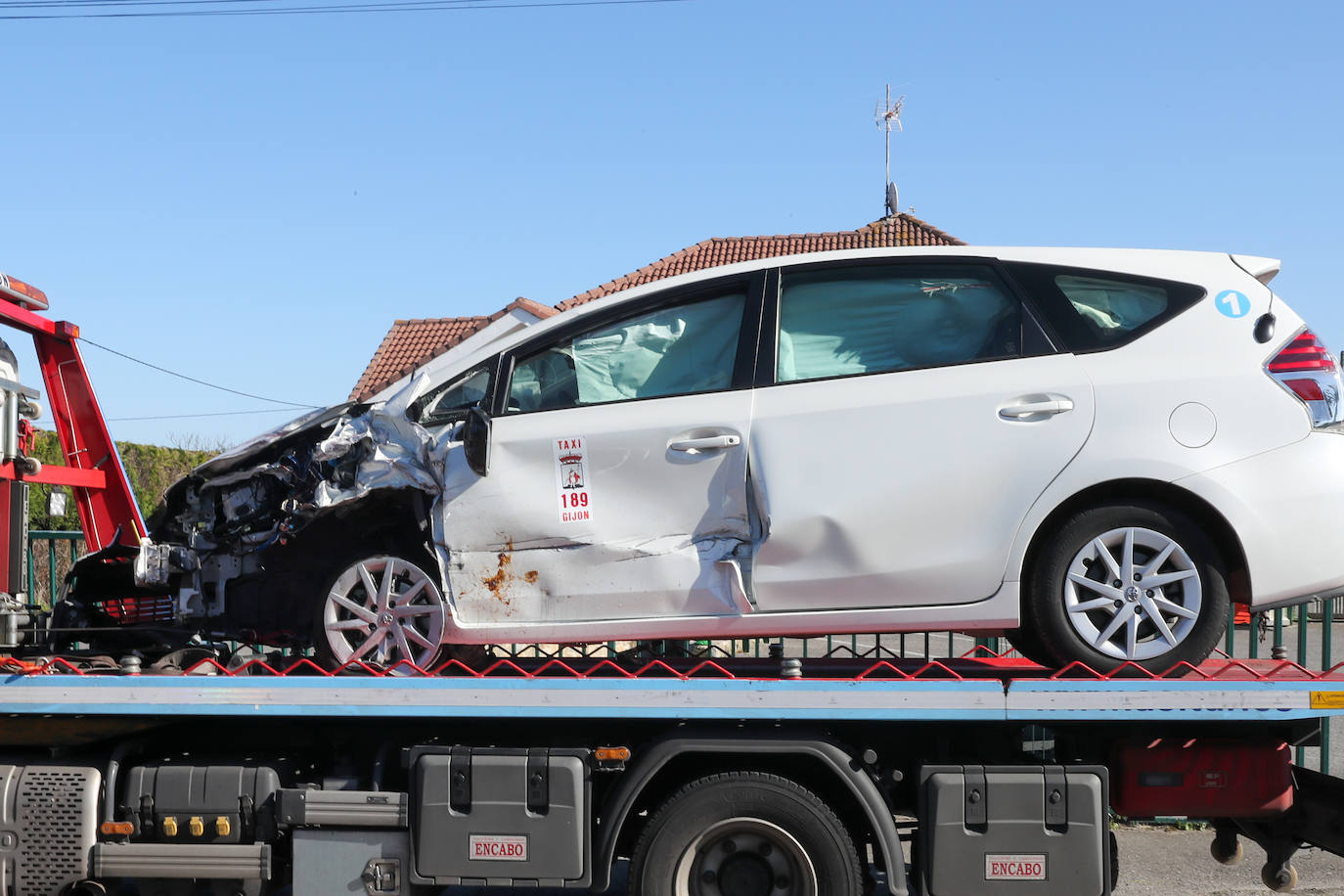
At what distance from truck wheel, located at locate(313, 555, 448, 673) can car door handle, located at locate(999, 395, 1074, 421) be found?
2252mm

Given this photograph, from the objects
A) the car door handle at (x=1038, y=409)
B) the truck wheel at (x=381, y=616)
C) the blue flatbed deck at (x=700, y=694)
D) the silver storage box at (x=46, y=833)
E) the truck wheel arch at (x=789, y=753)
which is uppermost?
the car door handle at (x=1038, y=409)

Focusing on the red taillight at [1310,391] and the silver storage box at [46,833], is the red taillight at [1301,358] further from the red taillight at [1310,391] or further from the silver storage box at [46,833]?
the silver storage box at [46,833]

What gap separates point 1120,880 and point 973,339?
10.4ft

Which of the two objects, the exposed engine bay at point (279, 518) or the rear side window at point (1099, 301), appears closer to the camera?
the rear side window at point (1099, 301)

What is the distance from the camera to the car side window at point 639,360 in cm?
467

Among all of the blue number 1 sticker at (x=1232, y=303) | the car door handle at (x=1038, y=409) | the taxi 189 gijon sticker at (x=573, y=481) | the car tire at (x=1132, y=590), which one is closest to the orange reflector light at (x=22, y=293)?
the taxi 189 gijon sticker at (x=573, y=481)

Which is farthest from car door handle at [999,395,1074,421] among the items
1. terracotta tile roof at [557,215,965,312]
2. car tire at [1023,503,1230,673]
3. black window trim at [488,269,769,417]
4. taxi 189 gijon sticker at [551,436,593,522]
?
terracotta tile roof at [557,215,965,312]

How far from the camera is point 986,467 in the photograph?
4.31 metres

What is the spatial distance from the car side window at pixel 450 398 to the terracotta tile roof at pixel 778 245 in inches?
692

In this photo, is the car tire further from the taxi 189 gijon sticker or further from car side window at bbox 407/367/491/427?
car side window at bbox 407/367/491/427

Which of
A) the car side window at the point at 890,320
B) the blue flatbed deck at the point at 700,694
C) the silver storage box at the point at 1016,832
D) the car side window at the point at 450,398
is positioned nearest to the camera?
the blue flatbed deck at the point at 700,694

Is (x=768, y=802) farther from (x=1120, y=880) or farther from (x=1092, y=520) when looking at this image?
(x=1120, y=880)

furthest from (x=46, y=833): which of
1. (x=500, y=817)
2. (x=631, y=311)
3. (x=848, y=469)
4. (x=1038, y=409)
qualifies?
(x=1038, y=409)

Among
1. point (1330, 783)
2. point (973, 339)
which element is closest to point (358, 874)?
point (973, 339)
